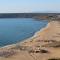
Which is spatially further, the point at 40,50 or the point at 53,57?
the point at 40,50

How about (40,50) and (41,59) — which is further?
(40,50)

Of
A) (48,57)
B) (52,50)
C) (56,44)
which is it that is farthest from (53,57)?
(56,44)

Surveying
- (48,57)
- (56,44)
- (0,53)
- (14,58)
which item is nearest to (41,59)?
(48,57)

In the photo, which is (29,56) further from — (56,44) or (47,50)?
(56,44)

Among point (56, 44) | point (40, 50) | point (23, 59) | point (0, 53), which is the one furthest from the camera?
point (56, 44)

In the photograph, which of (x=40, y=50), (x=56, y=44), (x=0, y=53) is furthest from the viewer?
(x=56, y=44)

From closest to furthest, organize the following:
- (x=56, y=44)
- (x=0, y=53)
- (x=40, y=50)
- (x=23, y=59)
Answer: (x=23, y=59) < (x=0, y=53) < (x=40, y=50) < (x=56, y=44)

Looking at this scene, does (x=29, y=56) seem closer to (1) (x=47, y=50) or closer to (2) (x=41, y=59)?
(2) (x=41, y=59)

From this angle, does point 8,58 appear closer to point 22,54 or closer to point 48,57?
point 22,54
